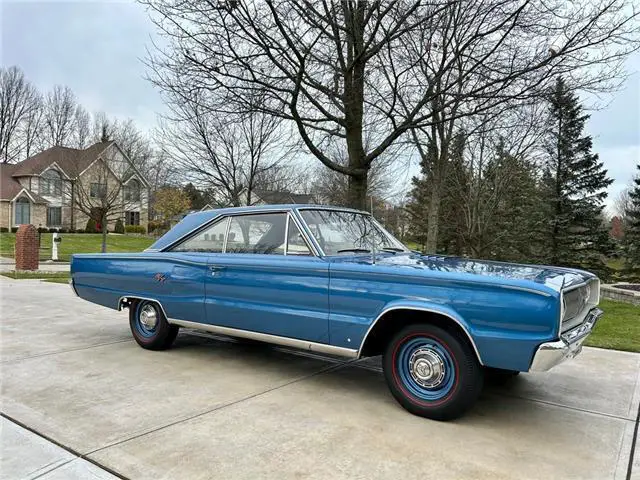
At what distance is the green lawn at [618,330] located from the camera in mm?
6527

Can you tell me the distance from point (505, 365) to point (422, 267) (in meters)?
0.96

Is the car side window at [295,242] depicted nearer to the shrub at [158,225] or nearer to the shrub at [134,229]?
the shrub at [134,229]

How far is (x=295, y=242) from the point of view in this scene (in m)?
4.62

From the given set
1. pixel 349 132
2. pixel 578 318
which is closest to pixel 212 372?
pixel 578 318

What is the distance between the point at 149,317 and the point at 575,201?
24.5 meters

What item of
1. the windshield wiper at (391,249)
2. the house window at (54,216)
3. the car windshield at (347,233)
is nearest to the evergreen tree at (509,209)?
the car windshield at (347,233)

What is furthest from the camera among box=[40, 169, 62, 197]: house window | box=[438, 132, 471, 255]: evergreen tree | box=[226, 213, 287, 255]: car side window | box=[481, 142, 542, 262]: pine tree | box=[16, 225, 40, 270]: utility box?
box=[40, 169, 62, 197]: house window

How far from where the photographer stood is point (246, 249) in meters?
4.97

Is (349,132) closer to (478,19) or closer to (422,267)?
(478,19)

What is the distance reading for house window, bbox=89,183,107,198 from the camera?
70.6ft

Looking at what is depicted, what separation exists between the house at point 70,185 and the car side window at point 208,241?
57.1 ft

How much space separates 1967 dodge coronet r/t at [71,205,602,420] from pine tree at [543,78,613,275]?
22.1 meters

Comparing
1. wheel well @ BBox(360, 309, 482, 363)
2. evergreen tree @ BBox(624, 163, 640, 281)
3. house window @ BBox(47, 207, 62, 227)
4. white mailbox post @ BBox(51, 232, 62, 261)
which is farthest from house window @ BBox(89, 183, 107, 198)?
evergreen tree @ BBox(624, 163, 640, 281)

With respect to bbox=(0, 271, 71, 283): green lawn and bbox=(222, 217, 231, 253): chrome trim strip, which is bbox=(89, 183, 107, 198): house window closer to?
bbox=(0, 271, 71, 283): green lawn
